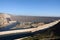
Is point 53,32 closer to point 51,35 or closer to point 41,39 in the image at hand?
point 51,35

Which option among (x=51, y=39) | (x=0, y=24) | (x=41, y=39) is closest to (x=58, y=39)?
(x=51, y=39)

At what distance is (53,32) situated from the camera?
111ft

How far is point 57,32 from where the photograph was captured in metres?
34.0

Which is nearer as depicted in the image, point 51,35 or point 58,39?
point 58,39

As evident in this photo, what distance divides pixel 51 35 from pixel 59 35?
1.88 m

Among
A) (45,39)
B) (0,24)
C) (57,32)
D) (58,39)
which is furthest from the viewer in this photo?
(0,24)

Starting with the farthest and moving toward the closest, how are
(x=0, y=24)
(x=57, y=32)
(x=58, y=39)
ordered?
(x=0, y=24) < (x=57, y=32) < (x=58, y=39)

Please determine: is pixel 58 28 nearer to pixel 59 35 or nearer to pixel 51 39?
pixel 59 35

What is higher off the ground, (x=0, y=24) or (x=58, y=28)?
(x=58, y=28)

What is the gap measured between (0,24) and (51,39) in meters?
92.3

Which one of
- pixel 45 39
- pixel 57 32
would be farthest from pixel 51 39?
pixel 57 32

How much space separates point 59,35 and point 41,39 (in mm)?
4337

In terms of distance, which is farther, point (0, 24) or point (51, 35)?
point (0, 24)

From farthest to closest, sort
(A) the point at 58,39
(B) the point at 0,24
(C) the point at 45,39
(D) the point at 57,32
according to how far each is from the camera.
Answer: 1. (B) the point at 0,24
2. (D) the point at 57,32
3. (C) the point at 45,39
4. (A) the point at 58,39
